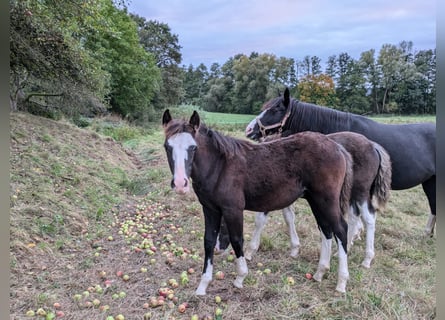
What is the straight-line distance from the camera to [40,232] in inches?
150

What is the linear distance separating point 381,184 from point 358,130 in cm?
93

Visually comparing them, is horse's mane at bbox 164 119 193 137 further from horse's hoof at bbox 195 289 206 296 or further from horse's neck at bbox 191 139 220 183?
horse's hoof at bbox 195 289 206 296

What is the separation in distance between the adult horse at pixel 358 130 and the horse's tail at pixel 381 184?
2.08 feet

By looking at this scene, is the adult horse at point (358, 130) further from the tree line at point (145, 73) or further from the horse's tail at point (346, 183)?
the horse's tail at point (346, 183)

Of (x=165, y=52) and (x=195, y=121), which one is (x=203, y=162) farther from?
(x=165, y=52)

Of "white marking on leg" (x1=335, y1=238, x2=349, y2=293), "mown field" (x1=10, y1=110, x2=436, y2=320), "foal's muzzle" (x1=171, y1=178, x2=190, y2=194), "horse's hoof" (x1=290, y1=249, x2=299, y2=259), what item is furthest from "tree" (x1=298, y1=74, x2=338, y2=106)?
"foal's muzzle" (x1=171, y1=178, x2=190, y2=194)

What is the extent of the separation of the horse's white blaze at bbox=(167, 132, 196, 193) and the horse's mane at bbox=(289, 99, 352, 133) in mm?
2067

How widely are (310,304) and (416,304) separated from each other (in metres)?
0.91

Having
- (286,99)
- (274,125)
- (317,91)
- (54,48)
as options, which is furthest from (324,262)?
(317,91)

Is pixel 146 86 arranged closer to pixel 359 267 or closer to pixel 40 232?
pixel 40 232

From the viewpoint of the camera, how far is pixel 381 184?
3.62 metres

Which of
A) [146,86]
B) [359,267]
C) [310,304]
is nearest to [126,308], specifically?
[310,304]

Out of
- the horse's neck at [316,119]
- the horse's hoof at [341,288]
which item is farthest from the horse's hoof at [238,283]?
the horse's neck at [316,119]

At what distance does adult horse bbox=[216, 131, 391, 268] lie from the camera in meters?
3.49
